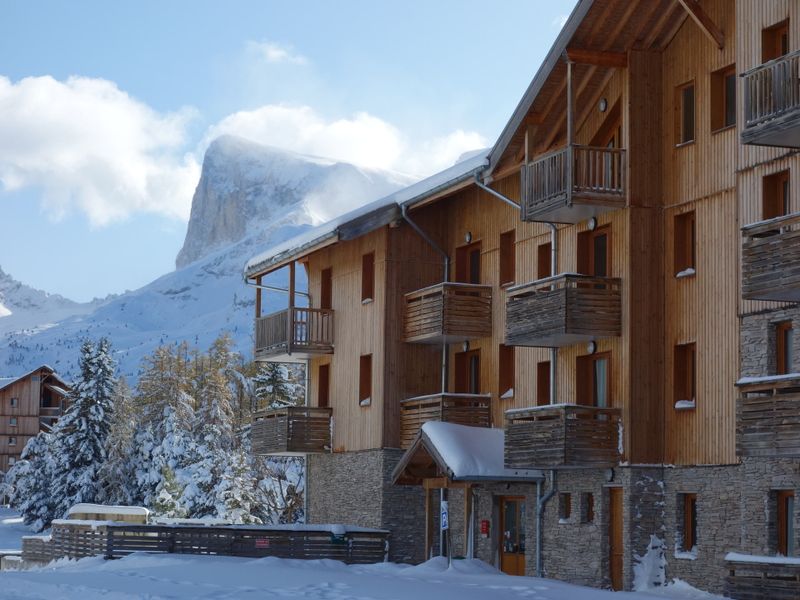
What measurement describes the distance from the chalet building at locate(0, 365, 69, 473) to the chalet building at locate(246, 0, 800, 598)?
263ft

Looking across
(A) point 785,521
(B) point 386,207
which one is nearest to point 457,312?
(B) point 386,207

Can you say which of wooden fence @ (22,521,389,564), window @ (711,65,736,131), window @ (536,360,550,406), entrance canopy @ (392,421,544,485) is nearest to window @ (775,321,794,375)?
window @ (711,65,736,131)

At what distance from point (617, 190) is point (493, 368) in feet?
25.4

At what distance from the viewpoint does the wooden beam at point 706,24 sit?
28406mm

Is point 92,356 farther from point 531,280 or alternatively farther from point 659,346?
point 659,346

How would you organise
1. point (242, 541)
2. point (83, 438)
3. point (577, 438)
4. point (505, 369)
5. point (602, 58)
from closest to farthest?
point (577, 438), point (602, 58), point (242, 541), point (505, 369), point (83, 438)

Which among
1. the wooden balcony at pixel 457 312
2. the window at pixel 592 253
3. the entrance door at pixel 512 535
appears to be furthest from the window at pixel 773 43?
the entrance door at pixel 512 535

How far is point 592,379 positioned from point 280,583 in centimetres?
839

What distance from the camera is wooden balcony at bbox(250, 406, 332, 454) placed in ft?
136

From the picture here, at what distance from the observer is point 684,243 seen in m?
29.9

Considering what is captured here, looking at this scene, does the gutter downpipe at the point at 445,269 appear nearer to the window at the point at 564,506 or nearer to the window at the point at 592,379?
the window at the point at 564,506

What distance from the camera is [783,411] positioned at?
23.7 m

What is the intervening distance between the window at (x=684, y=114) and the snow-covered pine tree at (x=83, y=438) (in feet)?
177

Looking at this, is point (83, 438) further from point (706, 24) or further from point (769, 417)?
point (769, 417)
